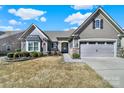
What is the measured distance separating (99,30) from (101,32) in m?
0.36

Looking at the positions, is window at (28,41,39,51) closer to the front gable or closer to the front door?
the front door

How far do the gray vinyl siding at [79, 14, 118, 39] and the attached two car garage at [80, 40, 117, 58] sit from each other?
0.76 m

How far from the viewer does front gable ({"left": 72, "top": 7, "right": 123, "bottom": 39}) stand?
22703 millimetres

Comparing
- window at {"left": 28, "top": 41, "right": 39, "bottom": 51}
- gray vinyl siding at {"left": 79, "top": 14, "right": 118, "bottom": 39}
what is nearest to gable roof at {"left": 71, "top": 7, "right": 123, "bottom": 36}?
gray vinyl siding at {"left": 79, "top": 14, "right": 118, "bottom": 39}

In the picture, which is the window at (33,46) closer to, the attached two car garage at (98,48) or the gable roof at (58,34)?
the gable roof at (58,34)

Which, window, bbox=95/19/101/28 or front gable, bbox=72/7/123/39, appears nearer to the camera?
front gable, bbox=72/7/123/39

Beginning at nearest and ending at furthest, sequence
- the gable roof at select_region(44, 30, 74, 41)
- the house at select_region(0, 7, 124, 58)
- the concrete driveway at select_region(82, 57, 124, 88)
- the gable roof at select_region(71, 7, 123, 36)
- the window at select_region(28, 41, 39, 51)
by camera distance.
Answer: the concrete driveway at select_region(82, 57, 124, 88)
the gable roof at select_region(71, 7, 123, 36)
the house at select_region(0, 7, 124, 58)
the window at select_region(28, 41, 39, 51)
the gable roof at select_region(44, 30, 74, 41)

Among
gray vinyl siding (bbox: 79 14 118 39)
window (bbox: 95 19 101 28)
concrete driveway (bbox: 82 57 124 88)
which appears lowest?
concrete driveway (bbox: 82 57 124 88)

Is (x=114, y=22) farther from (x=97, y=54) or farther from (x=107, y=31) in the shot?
(x=97, y=54)

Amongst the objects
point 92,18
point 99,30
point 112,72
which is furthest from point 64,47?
point 112,72

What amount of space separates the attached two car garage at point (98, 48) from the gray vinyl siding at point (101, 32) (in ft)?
2.50
